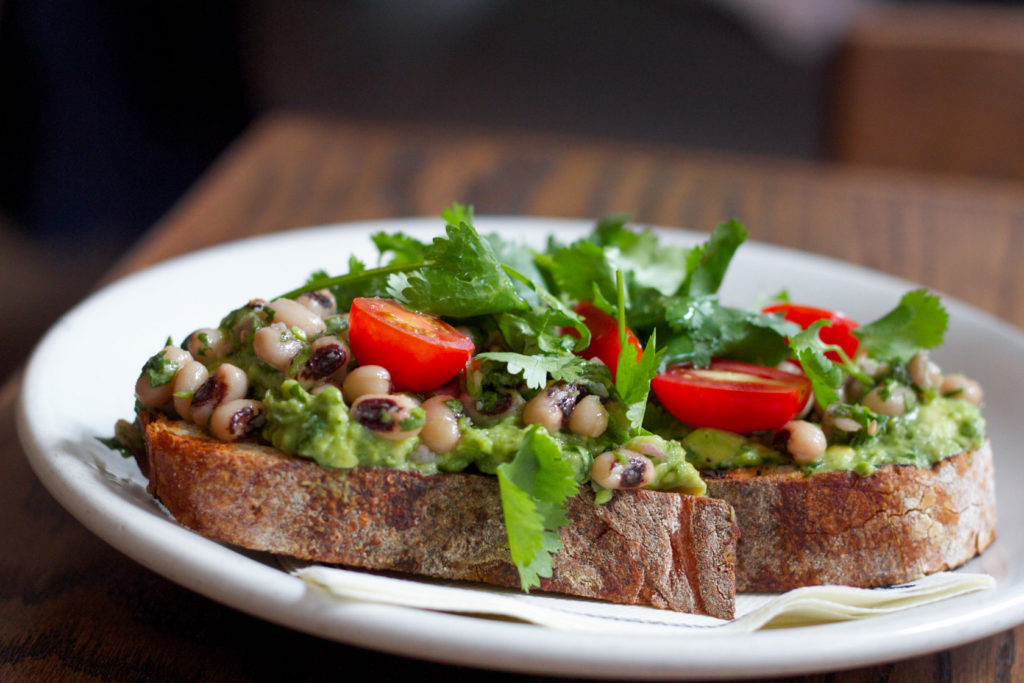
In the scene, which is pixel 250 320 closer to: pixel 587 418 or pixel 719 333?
pixel 587 418

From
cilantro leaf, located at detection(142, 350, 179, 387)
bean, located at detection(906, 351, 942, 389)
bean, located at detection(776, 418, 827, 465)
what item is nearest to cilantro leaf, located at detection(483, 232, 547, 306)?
bean, located at detection(776, 418, 827, 465)

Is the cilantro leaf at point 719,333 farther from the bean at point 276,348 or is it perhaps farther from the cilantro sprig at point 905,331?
the bean at point 276,348

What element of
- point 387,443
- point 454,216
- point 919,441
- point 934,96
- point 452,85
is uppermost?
point 454,216

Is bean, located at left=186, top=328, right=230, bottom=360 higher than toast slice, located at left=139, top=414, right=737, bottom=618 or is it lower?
higher

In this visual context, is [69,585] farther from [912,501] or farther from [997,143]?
[997,143]

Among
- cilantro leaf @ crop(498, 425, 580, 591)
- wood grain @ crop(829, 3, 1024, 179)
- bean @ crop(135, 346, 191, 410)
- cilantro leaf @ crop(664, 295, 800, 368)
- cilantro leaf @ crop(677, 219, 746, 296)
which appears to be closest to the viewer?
cilantro leaf @ crop(498, 425, 580, 591)

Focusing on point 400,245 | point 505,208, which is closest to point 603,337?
point 400,245

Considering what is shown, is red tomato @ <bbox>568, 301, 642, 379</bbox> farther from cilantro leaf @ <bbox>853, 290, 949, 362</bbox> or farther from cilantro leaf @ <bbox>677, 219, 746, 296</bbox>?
cilantro leaf @ <bbox>853, 290, 949, 362</bbox>
